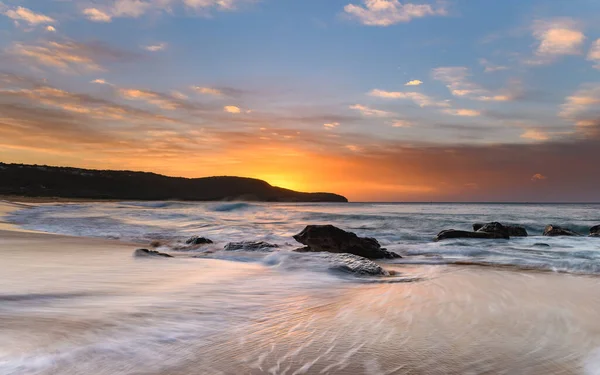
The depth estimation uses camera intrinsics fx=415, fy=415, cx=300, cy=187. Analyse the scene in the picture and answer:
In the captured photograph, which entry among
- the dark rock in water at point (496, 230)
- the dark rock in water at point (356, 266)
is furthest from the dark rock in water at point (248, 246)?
the dark rock in water at point (496, 230)

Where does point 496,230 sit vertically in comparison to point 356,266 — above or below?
above

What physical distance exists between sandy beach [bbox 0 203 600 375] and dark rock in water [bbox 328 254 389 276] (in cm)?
67

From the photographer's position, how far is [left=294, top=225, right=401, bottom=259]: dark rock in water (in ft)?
31.1

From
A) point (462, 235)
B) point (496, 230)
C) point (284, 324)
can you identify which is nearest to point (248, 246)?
point (284, 324)

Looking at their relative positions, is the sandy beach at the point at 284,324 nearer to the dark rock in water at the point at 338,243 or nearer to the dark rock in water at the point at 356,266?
the dark rock in water at the point at 356,266

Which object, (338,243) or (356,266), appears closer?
(356,266)

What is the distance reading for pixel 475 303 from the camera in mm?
4723

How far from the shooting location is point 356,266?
6.94 metres

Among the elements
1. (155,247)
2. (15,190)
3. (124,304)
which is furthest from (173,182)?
(124,304)

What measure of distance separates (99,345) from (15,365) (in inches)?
20.5

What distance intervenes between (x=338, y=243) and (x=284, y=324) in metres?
6.24

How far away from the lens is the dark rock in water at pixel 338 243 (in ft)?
31.1

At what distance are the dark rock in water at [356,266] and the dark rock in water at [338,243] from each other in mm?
1996

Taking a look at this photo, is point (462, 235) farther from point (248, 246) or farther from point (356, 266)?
point (356, 266)
